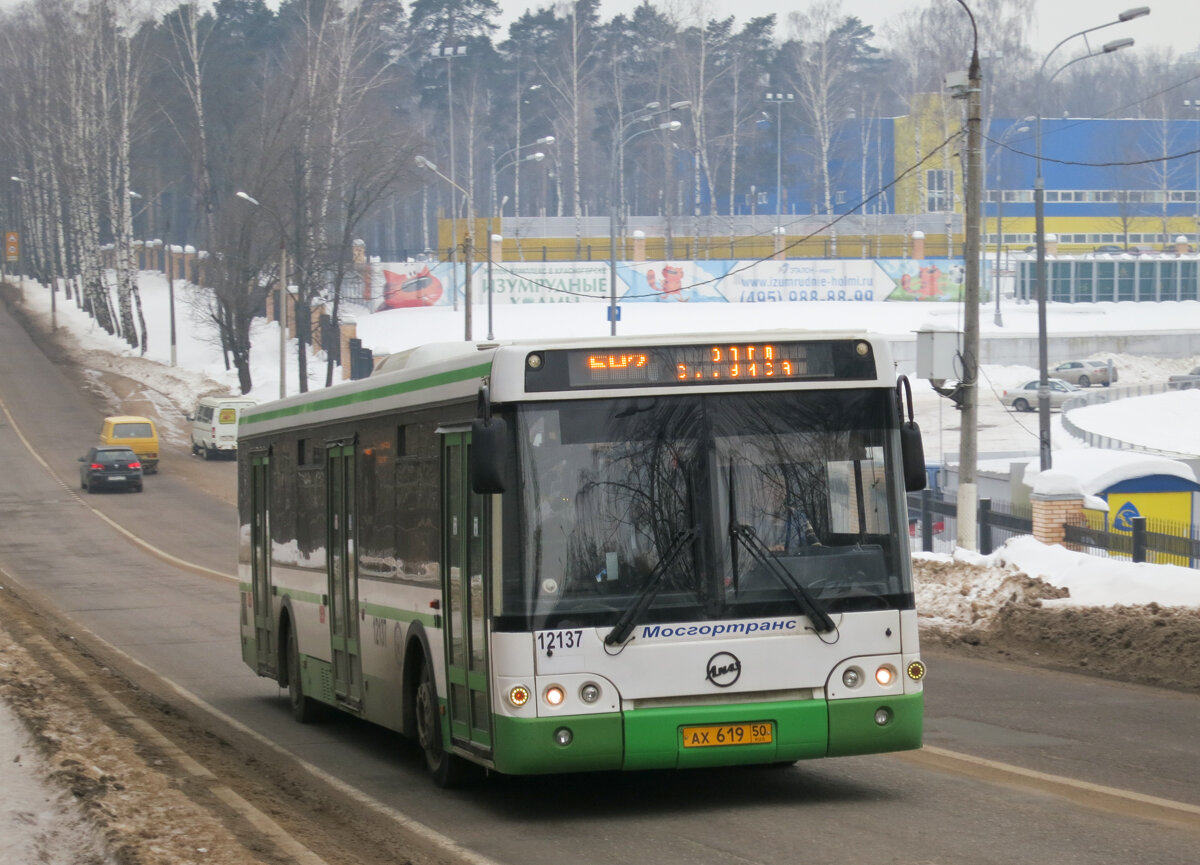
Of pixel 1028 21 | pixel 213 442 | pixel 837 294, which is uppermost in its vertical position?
pixel 1028 21

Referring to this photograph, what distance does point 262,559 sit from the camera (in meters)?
15.1

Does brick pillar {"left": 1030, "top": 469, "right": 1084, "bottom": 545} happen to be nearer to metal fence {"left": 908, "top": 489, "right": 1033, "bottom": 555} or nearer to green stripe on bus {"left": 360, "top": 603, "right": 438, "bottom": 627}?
metal fence {"left": 908, "top": 489, "right": 1033, "bottom": 555}

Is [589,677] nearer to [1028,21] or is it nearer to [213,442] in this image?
[213,442]

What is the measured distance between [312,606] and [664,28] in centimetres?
11116

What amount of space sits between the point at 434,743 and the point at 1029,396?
2176 inches

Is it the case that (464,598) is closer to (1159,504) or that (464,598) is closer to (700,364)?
(700,364)

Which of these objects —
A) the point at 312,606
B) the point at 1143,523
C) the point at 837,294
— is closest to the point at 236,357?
the point at 837,294

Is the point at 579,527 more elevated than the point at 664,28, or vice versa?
the point at 664,28

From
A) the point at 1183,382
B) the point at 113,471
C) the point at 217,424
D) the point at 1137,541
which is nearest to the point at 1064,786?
the point at 1137,541

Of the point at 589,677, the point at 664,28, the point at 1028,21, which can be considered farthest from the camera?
the point at 664,28

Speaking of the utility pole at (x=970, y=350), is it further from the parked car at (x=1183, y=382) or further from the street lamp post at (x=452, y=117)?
the street lamp post at (x=452, y=117)

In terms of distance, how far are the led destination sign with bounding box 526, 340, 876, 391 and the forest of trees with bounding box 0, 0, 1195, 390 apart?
6071 cm

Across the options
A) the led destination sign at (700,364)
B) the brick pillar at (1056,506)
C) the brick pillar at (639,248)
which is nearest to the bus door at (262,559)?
the led destination sign at (700,364)

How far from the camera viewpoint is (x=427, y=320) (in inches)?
3024
